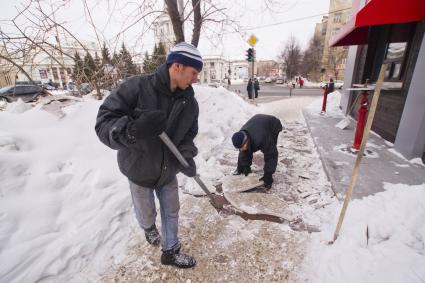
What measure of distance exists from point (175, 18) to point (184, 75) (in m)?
5.07

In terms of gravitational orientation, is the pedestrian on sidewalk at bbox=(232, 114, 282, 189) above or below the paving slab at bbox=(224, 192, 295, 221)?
above

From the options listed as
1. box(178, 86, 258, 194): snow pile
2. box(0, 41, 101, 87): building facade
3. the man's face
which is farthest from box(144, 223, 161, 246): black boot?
box(0, 41, 101, 87): building facade

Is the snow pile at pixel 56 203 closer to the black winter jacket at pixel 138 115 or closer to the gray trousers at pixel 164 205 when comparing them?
the gray trousers at pixel 164 205

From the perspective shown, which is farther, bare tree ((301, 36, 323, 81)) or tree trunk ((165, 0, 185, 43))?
bare tree ((301, 36, 323, 81))

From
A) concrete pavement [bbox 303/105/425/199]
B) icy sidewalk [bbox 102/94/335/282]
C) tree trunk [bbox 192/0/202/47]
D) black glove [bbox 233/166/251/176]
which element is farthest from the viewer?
tree trunk [bbox 192/0/202/47]

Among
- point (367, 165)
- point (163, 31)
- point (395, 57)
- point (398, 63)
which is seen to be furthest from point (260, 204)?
point (163, 31)

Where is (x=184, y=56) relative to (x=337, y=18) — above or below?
below

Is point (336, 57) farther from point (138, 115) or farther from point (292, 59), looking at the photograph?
point (138, 115)

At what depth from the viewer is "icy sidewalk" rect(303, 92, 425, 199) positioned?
294cm

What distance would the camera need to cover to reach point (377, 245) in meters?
1.92

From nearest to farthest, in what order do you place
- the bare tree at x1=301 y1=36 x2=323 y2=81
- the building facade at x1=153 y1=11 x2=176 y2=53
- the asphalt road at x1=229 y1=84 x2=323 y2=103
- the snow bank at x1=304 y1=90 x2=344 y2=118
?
the building facade at x1=153 y1=11 x2=176 y2=53, the snow bank at x1=304 y1=90 x2=344 y2=118, the asphalt road at x1=229 y1=84 x2=323 y2=103, the bare tree at x1=301 y1=36 x2=323 y2=81

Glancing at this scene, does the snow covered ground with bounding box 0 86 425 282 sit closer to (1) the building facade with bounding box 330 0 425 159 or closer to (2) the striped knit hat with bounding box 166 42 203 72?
(1) the building facade with bounding box 330 0 425 159

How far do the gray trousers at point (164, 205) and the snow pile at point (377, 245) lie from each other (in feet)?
4.04

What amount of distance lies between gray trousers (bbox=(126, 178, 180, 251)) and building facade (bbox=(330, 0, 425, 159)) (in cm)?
227
